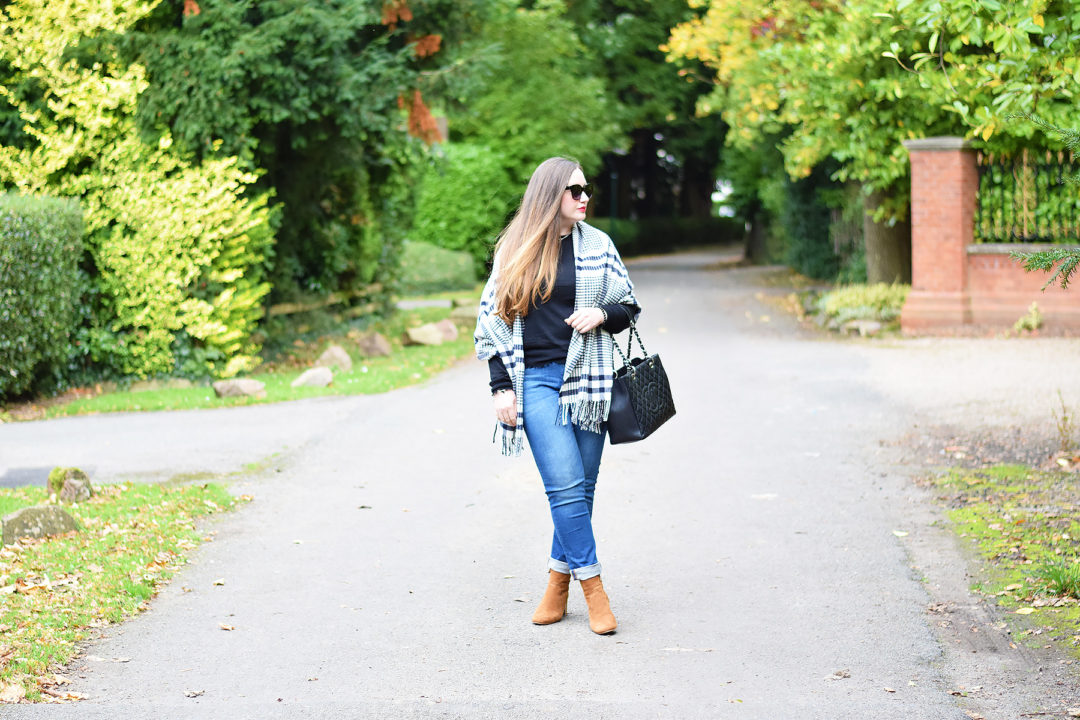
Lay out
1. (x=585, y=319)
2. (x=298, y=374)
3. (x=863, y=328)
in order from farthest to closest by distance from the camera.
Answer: (x=863, y=328)
(x=298, y=374)
(x=585, y=319)

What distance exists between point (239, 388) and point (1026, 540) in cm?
800

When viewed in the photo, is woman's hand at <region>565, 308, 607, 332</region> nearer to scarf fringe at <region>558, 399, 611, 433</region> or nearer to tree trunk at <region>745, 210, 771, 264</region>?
scarf fringe at <region>558, 399, 611, 433</region>

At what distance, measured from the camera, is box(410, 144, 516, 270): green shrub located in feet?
91.8

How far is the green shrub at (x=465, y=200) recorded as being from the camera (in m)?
28.0

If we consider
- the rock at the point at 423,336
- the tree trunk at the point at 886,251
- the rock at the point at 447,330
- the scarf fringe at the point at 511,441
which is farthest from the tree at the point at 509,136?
the scarf fringe at the point at 511,441

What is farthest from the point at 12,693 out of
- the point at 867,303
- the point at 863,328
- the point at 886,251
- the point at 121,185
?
the point at 886,251

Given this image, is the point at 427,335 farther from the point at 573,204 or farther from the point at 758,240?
the point at 758,240

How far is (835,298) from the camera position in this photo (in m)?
18.3

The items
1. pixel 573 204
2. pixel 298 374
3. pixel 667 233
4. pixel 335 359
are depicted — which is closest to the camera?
pixel 573 204

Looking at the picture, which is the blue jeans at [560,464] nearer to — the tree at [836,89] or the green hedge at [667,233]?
the tree at [836,89]

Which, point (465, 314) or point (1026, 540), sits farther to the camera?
point (465, 314)

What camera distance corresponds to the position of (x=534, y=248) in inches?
202

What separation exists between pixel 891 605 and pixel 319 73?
9.22 metres

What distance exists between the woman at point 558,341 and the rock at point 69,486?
3702 mm
